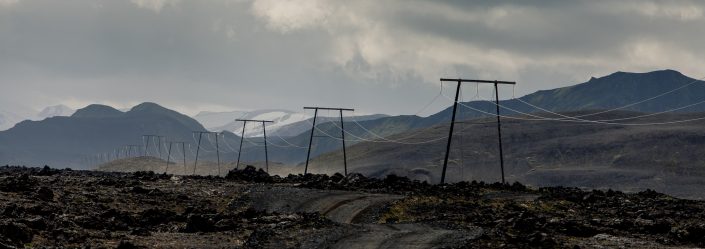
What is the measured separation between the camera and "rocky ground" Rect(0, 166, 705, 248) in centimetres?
3094

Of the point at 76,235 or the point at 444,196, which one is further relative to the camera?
the point at 444,196

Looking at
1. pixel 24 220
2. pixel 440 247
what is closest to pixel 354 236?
pixel 440 247

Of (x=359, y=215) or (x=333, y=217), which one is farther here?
(x=359, y=215)

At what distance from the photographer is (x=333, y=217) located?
48.0 metres

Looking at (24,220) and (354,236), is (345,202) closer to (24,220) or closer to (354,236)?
(354,236)

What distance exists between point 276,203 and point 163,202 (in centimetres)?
734

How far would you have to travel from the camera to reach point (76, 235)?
30.9 metres

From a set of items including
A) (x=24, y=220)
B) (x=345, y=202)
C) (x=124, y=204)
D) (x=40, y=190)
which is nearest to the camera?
(x=24, y=220)

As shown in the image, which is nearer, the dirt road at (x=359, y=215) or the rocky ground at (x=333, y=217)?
the rocky ground at (x=333, y=217)

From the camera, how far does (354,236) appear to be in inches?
1282

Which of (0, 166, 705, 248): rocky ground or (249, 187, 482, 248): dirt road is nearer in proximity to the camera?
(0, 166, 705, 248): rocky ground

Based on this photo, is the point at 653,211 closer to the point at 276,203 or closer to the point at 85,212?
the point at 276,203

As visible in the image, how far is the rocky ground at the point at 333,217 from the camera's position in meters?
30.9

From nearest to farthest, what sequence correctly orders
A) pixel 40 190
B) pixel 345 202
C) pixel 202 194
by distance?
1. pixel 40 190
2. pixel 345 202
3. pixel 202 194
